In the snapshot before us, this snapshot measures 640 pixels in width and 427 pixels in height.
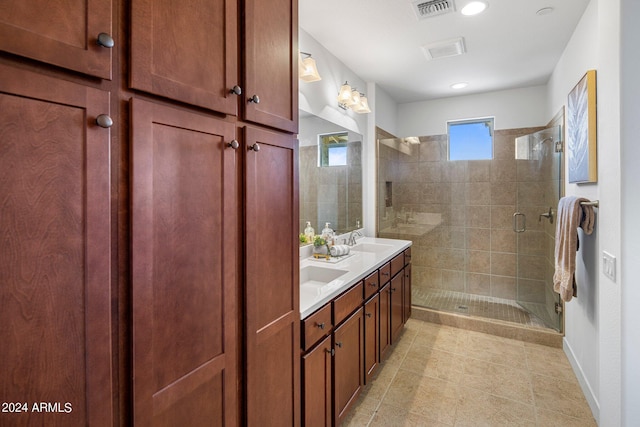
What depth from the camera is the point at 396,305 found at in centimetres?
269

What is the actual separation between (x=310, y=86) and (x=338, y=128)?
559 mm

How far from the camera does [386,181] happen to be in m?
3.80

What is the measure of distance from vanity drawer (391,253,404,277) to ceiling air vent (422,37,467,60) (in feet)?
5.92

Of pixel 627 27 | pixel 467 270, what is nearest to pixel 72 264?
pixel 627 27

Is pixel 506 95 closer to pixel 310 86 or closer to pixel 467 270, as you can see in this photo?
pixel 467 270

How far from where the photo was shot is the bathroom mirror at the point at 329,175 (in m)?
2.47

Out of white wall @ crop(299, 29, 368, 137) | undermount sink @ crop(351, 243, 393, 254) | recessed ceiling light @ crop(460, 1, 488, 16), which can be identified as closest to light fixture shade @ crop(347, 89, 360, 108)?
white wall @ crop(299, 29, 368, 137)

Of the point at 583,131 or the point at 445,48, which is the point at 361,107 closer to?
the point at 445,48

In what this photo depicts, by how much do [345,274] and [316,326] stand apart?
55 cm

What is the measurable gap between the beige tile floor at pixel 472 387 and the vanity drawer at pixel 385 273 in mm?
723

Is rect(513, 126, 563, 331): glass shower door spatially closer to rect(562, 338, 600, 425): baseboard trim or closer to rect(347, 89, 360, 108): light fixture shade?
rect(562, 338, 600, 425): baseboard trim

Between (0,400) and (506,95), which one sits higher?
(506,95)

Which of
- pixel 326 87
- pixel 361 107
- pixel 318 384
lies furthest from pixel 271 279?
pixel 361 107

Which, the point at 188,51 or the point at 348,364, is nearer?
the point at 188,51
